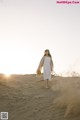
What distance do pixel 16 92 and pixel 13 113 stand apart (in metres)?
2.80

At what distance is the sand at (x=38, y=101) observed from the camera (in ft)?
43.0

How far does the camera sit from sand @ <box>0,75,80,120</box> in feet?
43.0

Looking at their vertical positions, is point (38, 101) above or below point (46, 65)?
below

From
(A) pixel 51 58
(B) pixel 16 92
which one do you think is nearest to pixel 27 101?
(B) pixel 16 92

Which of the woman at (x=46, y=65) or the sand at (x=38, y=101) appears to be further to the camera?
the woman at (x=46, y=65)

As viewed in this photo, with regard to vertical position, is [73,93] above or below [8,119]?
above

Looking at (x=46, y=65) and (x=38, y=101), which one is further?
(x=46, y=65)

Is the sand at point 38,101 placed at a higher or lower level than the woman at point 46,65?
lower

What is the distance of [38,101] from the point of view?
15023 mm

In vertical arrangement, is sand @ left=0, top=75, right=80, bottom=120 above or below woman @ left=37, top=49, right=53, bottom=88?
below

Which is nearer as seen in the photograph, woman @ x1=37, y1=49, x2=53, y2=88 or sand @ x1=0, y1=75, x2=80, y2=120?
sand @ x1=0, y1=75, x2=80, y2=120

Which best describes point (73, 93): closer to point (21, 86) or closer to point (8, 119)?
point (8, 119)

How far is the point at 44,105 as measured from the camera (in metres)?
14.4

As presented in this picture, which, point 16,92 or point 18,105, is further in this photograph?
point 16,92
